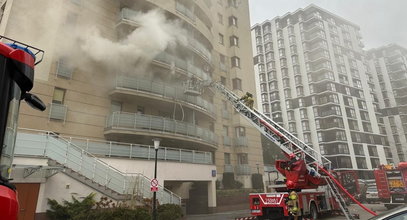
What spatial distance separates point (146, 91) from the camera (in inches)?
706

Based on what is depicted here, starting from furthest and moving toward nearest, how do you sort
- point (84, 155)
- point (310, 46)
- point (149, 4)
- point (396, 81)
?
point (396, 81), point (310, 46), point (149, 4), point (84, 155)

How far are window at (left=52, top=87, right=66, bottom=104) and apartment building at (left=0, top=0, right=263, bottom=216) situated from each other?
0.19ft

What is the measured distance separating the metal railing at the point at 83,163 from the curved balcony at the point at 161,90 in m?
5.48

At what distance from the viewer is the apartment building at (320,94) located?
5569 centimetres

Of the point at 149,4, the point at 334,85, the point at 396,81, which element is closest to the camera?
the point at 149,4

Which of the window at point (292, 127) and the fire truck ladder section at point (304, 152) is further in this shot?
the window at point (292, 127)

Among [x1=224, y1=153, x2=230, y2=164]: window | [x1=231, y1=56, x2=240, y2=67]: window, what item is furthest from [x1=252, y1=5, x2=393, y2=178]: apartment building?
[x1=224, y1=153, x2=230, y2=164]: window

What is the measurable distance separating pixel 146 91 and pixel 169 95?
177 cm

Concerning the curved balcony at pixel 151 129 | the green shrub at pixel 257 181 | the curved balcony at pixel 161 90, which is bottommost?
the green shrub at pixel 257 181

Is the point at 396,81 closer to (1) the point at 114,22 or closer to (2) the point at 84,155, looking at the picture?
(1) the point at 114,22

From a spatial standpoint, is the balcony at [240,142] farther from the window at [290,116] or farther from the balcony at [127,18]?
the window at [290,116]

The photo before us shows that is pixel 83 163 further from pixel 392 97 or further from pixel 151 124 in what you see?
pixel 392 97

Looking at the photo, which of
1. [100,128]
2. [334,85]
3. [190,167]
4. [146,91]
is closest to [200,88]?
[146,91]

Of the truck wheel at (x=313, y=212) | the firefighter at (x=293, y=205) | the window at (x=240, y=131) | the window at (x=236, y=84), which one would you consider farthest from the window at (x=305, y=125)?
the firefighter at (x=293, y=205)
